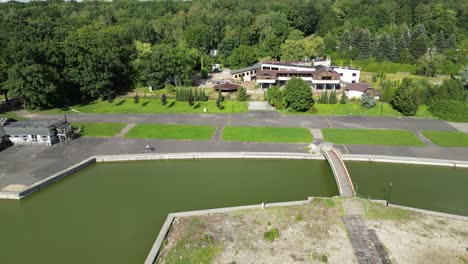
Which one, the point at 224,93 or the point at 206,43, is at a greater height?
the point at 206,43

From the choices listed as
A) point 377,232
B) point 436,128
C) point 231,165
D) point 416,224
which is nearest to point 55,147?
point 231,165

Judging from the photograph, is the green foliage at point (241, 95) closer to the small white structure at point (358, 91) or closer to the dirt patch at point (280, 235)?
the small white structure at point (358, 91)

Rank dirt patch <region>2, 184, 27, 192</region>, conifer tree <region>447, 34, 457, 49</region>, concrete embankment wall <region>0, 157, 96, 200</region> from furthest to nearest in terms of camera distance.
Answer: conifer tree <region>447, 34, 457, 49</region> < dirt patch <region>2, 184, 27, 192</region> < concrete embankment wall <region>0, 157, 96, 200</region>

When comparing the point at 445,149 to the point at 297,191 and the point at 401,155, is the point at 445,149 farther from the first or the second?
the point at 297,191

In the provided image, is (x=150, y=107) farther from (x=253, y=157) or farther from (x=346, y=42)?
(x=346, y=42)

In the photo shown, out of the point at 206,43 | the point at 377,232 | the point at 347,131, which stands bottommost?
the point at 377,232

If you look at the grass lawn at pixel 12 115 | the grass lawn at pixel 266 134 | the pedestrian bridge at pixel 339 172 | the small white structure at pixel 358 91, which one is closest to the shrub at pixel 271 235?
the pedestrian bridge at pixel 339 172

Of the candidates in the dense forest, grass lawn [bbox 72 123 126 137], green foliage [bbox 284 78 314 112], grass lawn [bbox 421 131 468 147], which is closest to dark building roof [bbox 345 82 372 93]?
green foliage [bbox 284 78 314 112]

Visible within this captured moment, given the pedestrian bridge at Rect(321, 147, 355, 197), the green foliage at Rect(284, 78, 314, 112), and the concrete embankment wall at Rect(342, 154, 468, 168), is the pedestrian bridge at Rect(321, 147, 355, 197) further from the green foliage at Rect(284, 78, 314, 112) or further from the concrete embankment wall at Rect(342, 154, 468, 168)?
the green foliage at Rect(284, 78, 314, 112)
